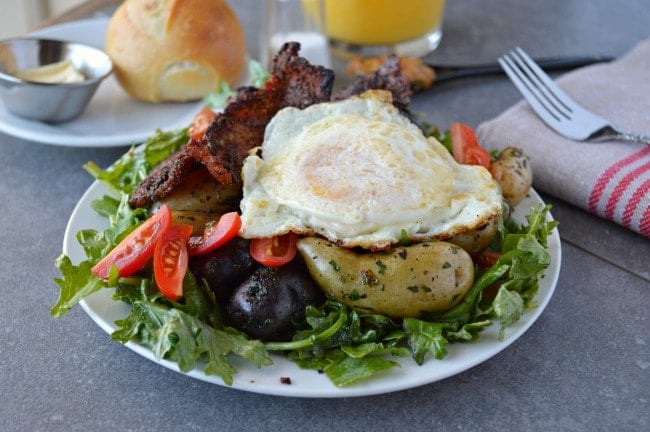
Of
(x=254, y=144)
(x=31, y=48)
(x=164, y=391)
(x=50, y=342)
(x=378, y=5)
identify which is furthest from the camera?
(x=378, y=5)

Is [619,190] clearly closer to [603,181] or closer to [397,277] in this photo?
[603,181]

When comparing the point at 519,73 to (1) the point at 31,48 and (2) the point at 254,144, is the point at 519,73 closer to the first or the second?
(2) the point at 254,144

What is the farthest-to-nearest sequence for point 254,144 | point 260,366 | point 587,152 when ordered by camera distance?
point 587,152 < point 254,144 < point 260,366

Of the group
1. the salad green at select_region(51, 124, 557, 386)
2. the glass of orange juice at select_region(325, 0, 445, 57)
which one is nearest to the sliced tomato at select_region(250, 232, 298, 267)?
the salad green at select_region(51, 124, 557, 386)

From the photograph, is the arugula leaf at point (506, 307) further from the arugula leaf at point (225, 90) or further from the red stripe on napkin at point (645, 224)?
the arugula leaf at point (225, 90)

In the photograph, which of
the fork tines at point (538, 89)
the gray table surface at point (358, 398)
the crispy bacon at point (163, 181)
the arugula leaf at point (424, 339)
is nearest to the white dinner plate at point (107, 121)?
the gray table surface at point (358, 398)

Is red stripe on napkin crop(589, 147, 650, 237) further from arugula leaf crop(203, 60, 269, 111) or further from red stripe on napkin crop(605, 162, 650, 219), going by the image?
arugula leaf crop(203, 60, 269, 111)

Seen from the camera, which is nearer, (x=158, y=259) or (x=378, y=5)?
(x=158, y=259)

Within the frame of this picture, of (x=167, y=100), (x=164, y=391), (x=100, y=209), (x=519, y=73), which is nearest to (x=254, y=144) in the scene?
(x=100, y=209)
